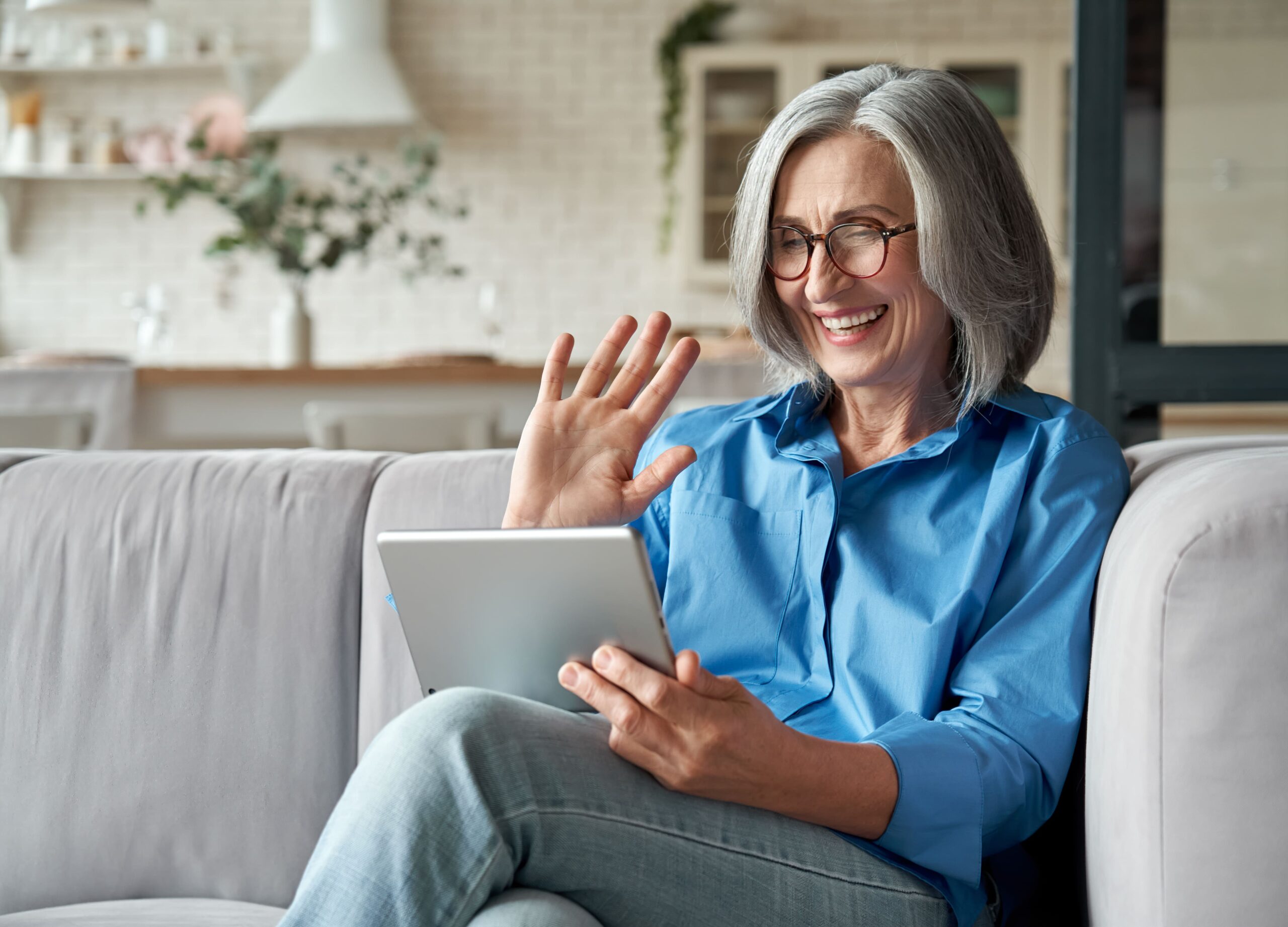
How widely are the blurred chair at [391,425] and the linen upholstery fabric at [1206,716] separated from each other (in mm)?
2405

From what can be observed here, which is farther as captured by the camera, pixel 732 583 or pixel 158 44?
pixel 158 44

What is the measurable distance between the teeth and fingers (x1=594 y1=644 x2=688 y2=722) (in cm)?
48

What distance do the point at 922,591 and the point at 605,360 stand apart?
1.33ft

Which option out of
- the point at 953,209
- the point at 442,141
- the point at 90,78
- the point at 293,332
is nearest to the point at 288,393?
the point at 293,332

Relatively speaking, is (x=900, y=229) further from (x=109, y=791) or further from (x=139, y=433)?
(x=139, y=433)

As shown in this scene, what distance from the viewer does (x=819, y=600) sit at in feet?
4.15

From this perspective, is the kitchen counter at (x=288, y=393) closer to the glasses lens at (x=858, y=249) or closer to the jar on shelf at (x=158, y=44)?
the glasses lens at (x=858, y=249)

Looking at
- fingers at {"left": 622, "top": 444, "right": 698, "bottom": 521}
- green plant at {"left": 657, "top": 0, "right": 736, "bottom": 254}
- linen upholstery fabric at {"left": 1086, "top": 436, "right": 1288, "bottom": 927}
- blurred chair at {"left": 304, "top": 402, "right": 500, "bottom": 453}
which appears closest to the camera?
linen upholstery fabric at {"left": 1086, "top": 436, "right": 1288, "bottom": 927}

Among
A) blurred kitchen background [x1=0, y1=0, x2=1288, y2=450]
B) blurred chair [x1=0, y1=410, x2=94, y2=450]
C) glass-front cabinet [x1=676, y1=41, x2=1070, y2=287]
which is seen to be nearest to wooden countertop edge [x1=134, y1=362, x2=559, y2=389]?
blurred chair [x1=0, y1=410, x2=94, y2=450]

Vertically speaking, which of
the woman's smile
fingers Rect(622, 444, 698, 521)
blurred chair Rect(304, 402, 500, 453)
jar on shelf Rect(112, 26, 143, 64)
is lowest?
blurred chair Rect(304, 402, 500, 453)

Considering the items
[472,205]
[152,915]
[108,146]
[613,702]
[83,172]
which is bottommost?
[152,915]

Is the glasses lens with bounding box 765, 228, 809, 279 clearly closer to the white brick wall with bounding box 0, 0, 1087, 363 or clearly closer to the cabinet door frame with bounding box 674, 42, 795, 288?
the cabinet door frame with bounding box 674, 42, 795, 288

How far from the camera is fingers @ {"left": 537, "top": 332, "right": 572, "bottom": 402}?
4.28ft

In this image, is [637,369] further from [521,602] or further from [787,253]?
[521,602]
